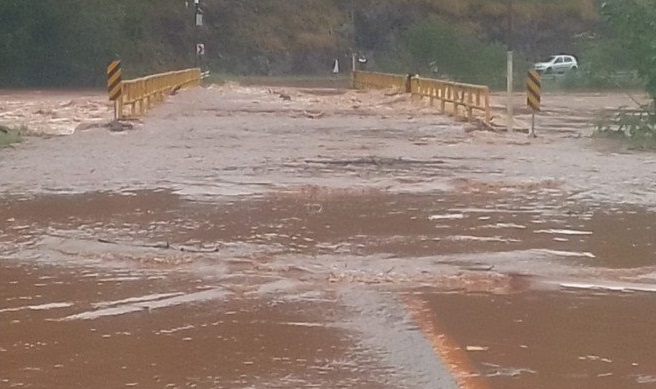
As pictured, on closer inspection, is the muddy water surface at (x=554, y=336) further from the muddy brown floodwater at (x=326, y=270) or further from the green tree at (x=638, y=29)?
the green tree at (x=638, y=29)

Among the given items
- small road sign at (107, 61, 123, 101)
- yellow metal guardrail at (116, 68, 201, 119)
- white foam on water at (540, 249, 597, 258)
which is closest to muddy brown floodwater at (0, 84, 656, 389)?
white foam on water at (540, 249, 597, 258)

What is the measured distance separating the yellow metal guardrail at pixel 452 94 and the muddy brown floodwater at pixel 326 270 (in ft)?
31.5

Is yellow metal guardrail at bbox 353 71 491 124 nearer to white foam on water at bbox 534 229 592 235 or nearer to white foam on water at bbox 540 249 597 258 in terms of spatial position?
white foam on water at bbox 534 229 592 235

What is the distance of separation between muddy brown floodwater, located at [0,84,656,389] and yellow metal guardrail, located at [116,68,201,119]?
9699 millimetres

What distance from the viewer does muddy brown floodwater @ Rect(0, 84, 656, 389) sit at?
7.57 m

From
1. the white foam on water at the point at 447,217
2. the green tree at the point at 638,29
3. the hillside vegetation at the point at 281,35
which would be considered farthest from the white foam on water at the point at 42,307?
the hillside vegetation at the point at 281,35

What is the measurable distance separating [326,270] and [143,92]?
82.5 feet

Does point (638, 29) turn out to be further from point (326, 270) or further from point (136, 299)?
point (136, 299)

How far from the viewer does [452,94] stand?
35.3 meters

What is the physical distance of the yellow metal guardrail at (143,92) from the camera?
31766 millimetres

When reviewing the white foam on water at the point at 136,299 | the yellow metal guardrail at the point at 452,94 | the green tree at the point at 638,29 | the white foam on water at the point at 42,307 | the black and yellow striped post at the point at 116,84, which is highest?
the green tree at the point at 638,29

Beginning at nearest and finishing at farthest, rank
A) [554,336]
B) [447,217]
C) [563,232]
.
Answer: [554,336] → [563,232] → [447,217]

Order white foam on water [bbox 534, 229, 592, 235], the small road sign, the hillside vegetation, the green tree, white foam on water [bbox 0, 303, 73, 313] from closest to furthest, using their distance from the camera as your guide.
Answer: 1. white foam on water [bbox 0, 303, 73, 313]
2. white foam on water [bbox 534, 229, 592, 235]
3. the green tree
4. the small road sign
5. the hillside vegetation

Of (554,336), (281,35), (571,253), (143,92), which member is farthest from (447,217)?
(281,35)
